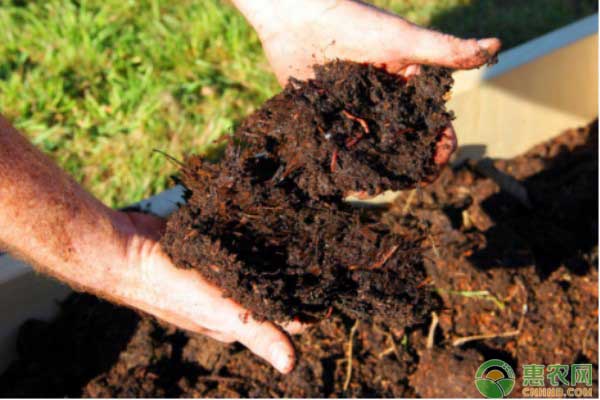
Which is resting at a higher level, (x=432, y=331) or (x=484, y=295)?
(x=484, y=295)

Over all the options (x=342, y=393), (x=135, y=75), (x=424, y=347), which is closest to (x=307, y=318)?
(x=342, y=393)

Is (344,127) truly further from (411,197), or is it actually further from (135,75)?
(135,75)

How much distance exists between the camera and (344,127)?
208 centimetres

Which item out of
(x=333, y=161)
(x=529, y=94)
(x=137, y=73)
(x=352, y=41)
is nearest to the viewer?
(x=333, y=161)

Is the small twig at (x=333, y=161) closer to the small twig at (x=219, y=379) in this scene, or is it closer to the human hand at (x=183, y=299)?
the human hand at (x=183, y=299)

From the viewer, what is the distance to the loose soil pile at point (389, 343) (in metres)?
2.54

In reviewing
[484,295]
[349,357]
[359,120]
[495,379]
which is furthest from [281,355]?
[484,295]

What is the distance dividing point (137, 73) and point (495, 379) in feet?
8.78

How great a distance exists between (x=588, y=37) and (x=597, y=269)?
1.47m

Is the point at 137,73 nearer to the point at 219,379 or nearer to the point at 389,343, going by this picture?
the point at 219,379

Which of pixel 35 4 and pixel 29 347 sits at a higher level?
pixel 35 4

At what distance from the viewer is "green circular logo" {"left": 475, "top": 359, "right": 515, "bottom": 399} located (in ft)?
7.97

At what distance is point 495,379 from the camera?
2484mm

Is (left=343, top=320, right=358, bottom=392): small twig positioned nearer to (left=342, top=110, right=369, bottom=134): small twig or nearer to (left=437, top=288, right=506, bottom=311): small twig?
(left=437, top=288, right=506, bottom=311): small twig
